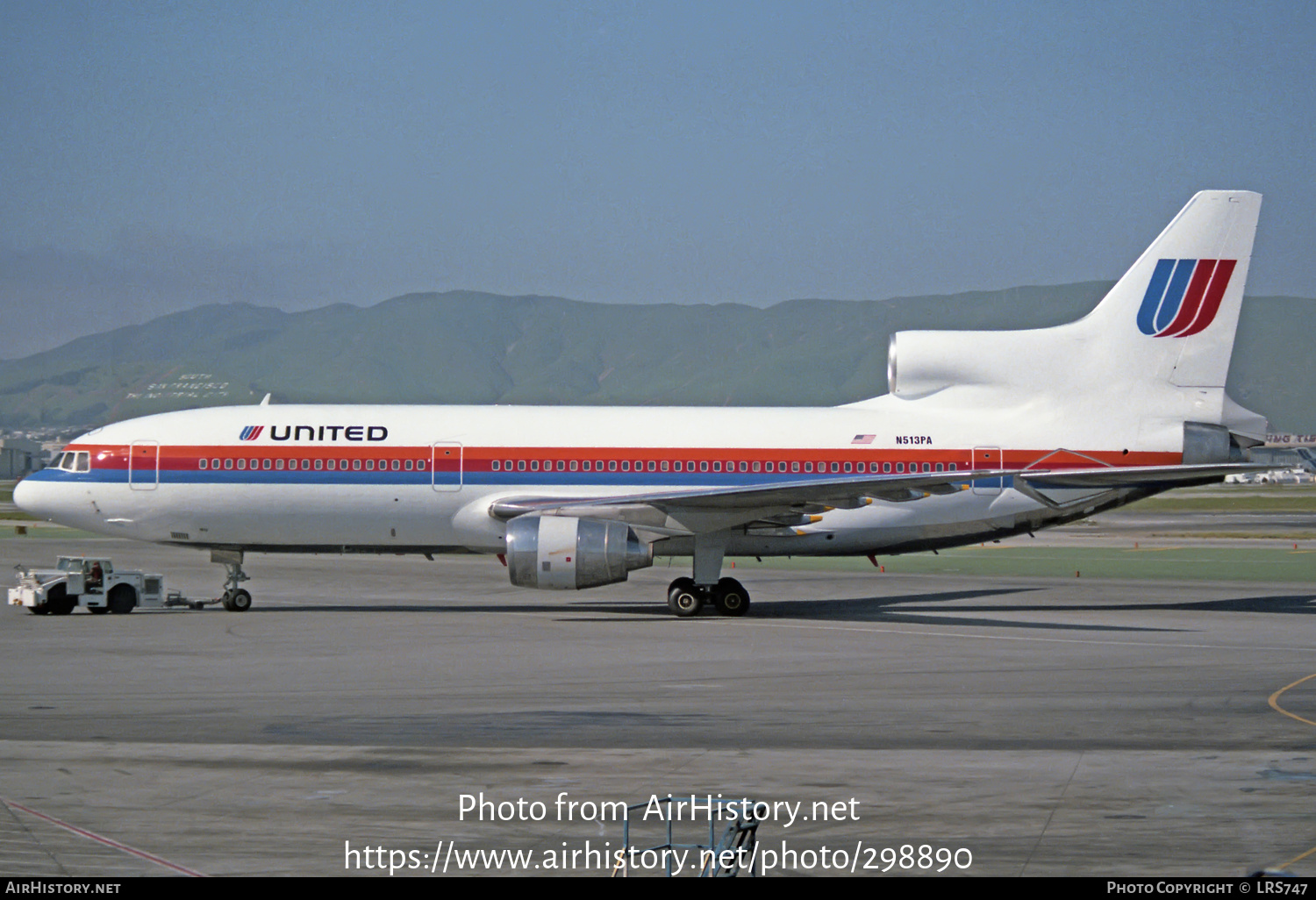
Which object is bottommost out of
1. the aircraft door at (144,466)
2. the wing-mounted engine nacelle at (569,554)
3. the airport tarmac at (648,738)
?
the airport tarmac at (648,738)

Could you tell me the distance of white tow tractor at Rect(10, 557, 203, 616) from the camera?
29656 millimetres

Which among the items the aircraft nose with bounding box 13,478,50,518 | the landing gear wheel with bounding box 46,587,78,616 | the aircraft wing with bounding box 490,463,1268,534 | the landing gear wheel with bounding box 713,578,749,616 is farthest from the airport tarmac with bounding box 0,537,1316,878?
the aircraft nose with bounding box 13,478,50,518

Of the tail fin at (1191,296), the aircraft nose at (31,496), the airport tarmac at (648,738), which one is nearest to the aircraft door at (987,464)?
the airport tarmac at (648,738)

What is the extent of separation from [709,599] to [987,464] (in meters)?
7.07

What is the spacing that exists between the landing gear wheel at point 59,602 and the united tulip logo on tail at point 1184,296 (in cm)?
2482

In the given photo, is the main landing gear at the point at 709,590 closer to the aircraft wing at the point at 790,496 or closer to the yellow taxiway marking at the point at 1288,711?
the aircraft wing at the point at 790,496

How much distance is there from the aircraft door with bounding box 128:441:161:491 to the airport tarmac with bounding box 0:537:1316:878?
2978 mm

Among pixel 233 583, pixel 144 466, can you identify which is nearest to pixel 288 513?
pixel 233 583

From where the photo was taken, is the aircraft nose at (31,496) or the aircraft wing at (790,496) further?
the aircraft nose at (31,496)

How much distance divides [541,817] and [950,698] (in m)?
8.38

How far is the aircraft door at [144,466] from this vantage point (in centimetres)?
3066
